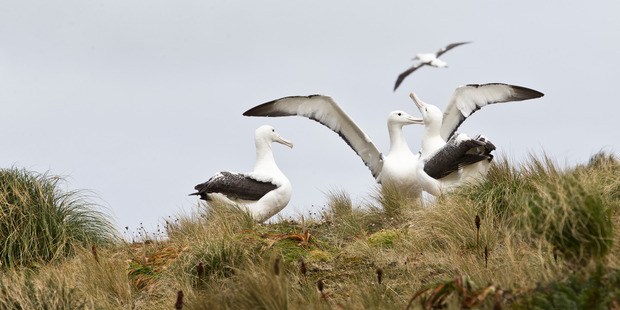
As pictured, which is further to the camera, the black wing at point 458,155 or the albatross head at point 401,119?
the albatross head at point 401,119

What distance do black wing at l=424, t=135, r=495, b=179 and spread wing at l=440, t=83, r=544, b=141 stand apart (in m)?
1.84

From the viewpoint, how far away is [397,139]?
35.2ft

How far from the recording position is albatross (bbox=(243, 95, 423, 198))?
10320 millimetres

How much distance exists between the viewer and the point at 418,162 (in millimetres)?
9727

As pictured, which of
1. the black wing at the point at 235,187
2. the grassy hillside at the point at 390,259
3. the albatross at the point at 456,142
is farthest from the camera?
the black wing at the point at 235,187

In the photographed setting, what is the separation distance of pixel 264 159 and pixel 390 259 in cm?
403

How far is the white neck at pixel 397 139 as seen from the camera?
10.7 meters

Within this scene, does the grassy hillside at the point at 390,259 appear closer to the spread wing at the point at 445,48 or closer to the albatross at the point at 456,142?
the albatross at the point at 456,142

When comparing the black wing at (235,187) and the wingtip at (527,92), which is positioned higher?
the wingtip at (527,92)

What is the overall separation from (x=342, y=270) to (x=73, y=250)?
451 centimetres

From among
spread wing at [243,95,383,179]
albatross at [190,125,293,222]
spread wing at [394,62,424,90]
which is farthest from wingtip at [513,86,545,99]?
albatross at [190,125,293,222]

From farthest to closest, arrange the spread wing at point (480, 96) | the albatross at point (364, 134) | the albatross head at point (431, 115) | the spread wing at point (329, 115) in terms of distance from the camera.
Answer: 1. the spread wing at point (329, 115)
2. the spread wing at point (480, 96)
3. the albatross at point (364, 134)
4. the albatross head at point (431, 115)

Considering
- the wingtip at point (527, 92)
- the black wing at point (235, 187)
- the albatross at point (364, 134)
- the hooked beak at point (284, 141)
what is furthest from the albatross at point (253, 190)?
the wingtip at point (527, 92)

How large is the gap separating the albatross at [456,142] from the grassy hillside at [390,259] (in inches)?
16.1
